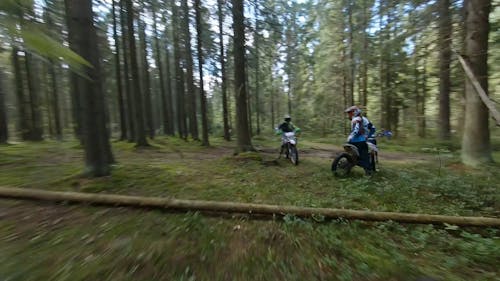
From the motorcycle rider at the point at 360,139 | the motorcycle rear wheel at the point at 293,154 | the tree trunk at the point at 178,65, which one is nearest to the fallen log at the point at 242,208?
the motorcycle rider at the point at 360,139

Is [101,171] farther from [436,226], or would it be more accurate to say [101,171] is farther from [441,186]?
[441,186]

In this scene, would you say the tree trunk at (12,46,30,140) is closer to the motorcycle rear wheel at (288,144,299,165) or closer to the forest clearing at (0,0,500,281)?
the forest clearing at (0,0,500,281)

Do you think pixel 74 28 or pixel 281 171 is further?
pixel 281 171

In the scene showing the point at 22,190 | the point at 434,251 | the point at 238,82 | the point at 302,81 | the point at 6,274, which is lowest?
the point at 434,251

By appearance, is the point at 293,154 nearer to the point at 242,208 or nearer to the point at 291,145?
the point at 291,145

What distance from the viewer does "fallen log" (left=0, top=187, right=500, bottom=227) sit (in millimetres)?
4488

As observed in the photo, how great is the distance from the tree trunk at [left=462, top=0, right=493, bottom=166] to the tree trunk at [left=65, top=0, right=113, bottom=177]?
953cm

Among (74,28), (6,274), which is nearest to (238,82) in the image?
(74,28)

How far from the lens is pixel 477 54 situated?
820 centimetres

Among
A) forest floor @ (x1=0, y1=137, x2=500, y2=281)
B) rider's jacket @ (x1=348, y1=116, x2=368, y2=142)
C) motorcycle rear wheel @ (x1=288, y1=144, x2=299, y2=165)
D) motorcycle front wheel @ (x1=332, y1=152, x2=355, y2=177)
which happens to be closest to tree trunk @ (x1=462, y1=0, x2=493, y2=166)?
forest floor @ (x1=0, y1=137, x2=500, y2=281)

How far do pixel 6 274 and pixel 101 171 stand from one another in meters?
3.57

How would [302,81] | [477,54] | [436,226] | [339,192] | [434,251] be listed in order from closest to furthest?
[434,251] < [436,226] < [339,192] < [477,54] < [302,81]

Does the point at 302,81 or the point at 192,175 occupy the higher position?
the point at 302,81

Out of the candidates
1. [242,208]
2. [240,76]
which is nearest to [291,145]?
[240,76]
